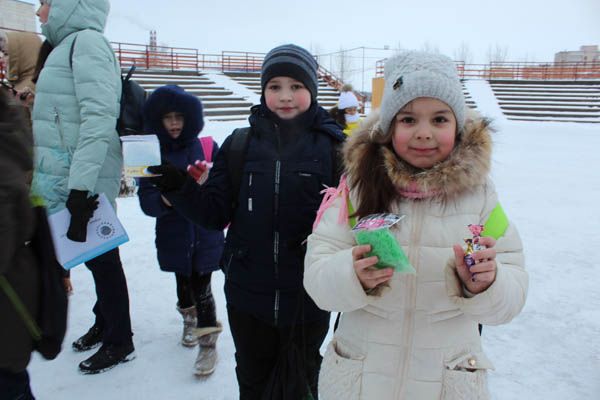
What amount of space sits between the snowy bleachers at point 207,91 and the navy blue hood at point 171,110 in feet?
43.9

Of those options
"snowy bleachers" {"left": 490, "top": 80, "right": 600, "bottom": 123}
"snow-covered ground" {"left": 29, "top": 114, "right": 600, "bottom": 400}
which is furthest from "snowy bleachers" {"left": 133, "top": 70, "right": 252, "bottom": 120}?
"snow-covered ground" {"left": 29, "top": 114, "right": 600, "bottom": 400}

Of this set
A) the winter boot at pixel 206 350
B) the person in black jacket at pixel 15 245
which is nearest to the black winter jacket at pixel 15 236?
the person in black jacket at pixel 15 245

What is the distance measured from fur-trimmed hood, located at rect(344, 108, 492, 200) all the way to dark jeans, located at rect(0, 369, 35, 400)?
1201 mm

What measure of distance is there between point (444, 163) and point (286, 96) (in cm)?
72

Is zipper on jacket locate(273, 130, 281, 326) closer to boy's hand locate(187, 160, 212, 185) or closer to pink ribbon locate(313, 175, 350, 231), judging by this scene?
pink ribbon locate(313, 175, 350, 231)

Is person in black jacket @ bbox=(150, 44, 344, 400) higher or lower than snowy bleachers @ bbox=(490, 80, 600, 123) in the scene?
lower

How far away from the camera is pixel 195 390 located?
2438 millimetres

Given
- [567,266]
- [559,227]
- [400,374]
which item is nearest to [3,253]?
[400,374]

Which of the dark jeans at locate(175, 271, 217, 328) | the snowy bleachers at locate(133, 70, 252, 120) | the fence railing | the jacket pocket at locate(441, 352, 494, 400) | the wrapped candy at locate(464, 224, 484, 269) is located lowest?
the dark jeans at locate(175, 271, 217, 328)

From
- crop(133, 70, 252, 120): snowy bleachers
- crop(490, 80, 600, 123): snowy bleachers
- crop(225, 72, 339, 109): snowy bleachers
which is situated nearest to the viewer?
crop(133, 70, 252, 120): snowy bleachers

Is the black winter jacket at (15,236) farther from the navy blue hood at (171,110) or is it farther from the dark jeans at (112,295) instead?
the dark jeans at (112,295)

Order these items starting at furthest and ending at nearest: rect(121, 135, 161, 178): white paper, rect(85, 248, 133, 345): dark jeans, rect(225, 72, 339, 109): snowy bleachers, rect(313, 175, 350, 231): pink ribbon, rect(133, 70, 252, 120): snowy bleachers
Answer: rect(225, 72, 339, 109): snowy bleachers → rect(133, 70, 252, 120): snowy bleachers → rect(85, 248, 133, 345): dark jeans → rect(121, 135, 161, 178): white paper → rect(313, 175, 350, 231): pink ribbon

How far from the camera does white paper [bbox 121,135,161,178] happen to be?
71.1 inches

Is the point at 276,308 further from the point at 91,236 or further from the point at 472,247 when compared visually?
the point at 91,236
